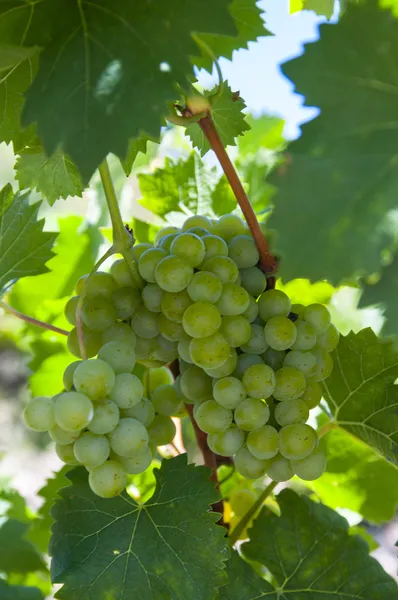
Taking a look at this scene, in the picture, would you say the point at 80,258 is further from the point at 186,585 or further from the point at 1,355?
the point at 1,355

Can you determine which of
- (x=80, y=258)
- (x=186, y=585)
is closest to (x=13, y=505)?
(x=80, y=258)

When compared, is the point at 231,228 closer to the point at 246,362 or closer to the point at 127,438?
the point at 246,362

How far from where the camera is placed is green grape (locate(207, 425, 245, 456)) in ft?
2.04

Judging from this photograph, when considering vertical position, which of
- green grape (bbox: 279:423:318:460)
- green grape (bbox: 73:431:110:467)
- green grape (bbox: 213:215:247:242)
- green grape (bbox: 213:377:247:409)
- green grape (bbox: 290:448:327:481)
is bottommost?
green grape (bbox: 73:431:110:467)

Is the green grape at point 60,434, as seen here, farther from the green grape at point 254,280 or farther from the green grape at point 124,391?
the green grape at point 254,280

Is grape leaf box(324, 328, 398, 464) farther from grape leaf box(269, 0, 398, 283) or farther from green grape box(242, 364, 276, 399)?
grape leaf box(269, 0, 398, 283)

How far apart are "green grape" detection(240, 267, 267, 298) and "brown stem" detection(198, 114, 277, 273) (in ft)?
0.05

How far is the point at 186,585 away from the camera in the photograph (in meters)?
0.63

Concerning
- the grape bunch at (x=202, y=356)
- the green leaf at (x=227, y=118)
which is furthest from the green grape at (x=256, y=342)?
the green leaf at (x=227, y=118)

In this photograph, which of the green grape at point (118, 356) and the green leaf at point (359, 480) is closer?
the green grape at point (118, 356)

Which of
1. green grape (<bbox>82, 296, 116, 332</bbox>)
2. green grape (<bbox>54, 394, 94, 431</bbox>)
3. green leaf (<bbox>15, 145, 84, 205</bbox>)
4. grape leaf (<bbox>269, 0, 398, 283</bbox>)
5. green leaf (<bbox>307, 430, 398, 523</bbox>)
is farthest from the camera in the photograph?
green leaf (<bbox>307, 430, 398, 523</bbox>)

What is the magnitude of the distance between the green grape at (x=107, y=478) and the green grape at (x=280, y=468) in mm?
152

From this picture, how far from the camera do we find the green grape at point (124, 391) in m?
0.58

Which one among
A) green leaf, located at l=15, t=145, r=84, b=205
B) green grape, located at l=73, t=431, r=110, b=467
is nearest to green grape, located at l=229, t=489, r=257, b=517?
green grape, located at l=73, t=431, r=110, b=467
